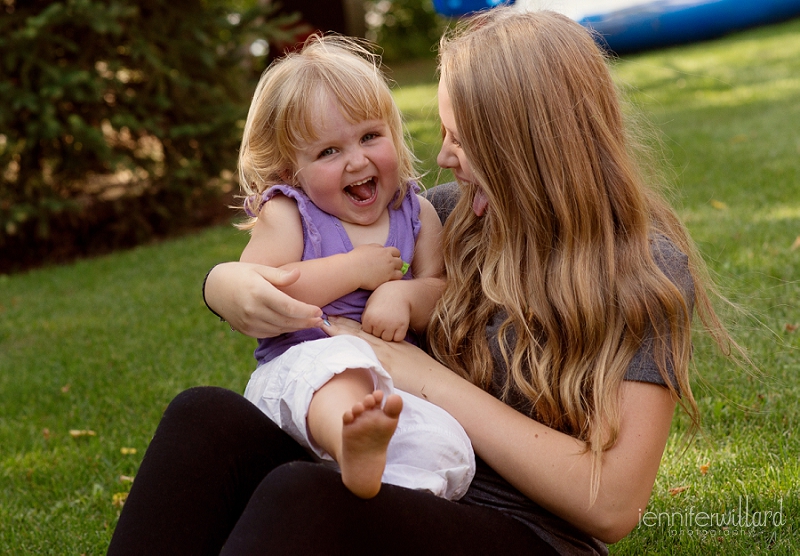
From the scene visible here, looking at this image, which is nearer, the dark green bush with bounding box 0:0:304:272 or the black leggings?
the black leggings

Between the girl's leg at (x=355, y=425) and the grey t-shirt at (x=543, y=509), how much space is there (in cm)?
32

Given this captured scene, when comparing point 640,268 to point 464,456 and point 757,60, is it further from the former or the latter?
point 757,60

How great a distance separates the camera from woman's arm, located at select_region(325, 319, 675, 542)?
161cm

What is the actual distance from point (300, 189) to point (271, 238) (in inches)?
6.5

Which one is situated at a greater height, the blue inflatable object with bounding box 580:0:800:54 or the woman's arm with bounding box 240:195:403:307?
the woman's arm with bounding box 240:195:403:307

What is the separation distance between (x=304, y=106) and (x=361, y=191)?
24 cm

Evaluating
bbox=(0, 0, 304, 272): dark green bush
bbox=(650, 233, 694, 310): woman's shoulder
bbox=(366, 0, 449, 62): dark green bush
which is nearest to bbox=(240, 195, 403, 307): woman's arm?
bbox=(650, 233, 694, 310): woman's shoulder

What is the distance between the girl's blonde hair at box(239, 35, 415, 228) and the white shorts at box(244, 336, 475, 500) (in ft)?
1.72

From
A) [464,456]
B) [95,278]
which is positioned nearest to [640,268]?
[464,456]

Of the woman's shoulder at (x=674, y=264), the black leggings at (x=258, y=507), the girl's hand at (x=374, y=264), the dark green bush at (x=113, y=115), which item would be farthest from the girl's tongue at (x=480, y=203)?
the dark green bush at (x=113, y=115)

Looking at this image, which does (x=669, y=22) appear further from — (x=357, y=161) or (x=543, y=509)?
(x=543, y=509)

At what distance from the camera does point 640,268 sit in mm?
1675

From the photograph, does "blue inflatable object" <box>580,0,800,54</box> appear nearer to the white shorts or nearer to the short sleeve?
the short sleeve

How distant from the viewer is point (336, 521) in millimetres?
1482
